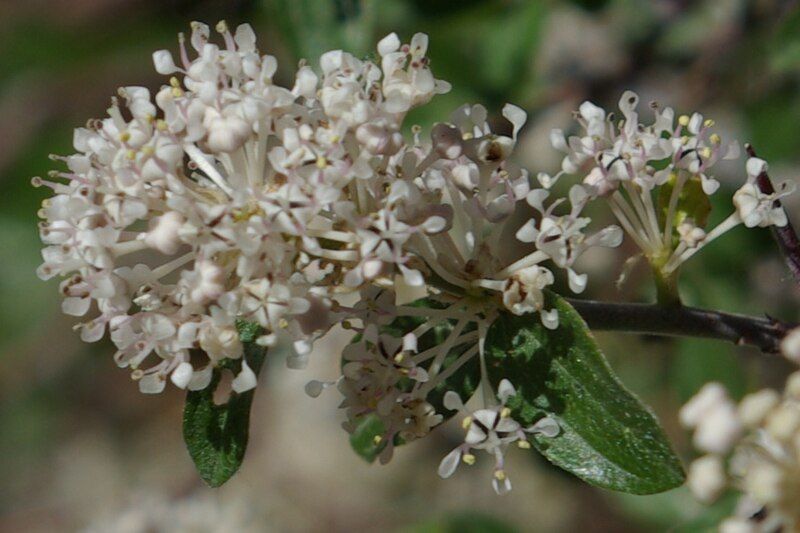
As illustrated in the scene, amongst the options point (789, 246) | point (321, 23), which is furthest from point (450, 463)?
point (321, 23)

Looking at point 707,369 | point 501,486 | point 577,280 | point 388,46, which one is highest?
point 388,46

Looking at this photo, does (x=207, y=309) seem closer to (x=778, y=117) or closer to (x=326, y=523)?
(x=778, y=117)

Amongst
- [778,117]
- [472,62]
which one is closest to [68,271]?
[472,62]

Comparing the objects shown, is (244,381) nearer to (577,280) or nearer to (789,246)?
(577,280)

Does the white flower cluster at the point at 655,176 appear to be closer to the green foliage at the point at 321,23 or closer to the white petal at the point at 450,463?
the white petal at the point at 450,463

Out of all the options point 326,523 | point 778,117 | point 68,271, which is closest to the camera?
point 68,271

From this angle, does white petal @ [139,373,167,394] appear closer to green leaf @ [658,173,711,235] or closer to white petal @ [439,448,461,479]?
white petal @ [439,448,461,479]

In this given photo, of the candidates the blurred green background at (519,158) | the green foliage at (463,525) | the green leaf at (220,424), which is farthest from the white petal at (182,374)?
the green foliage at (463,525)
